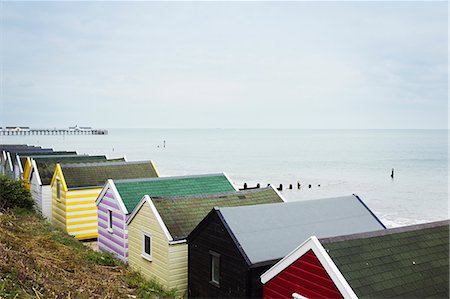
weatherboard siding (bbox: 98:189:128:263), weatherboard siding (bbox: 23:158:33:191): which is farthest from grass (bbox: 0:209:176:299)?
weatherboard siding (bbox: 23:158:33:191)

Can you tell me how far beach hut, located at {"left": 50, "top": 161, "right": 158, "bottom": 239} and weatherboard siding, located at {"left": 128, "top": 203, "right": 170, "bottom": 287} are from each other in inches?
321

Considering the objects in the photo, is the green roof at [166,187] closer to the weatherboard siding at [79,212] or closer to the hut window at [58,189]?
the weatherboard siding at [79,212]

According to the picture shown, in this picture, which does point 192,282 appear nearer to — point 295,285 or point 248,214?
point 248,214

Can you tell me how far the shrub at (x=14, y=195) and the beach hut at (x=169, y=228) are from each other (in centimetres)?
1067

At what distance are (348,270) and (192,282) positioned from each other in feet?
26.0

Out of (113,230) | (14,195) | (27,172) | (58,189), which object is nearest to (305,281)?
(113,230)

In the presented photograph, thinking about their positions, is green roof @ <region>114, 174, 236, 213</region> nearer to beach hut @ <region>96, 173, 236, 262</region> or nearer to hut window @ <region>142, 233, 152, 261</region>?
beach hut @ <region>96, 173, 236, 262</region>

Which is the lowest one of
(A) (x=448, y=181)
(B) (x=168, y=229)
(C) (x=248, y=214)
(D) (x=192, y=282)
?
(A) (x=448, y=181)

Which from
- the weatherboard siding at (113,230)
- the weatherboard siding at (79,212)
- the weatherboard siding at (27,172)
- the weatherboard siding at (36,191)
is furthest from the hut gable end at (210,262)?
the weatherboard siding at (27,172)

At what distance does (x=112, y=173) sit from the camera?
2850cm

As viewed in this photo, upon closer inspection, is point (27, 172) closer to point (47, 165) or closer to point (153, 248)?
point (47, 165)

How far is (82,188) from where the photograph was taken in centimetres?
2745

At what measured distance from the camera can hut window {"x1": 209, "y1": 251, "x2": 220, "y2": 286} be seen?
15.2 meters

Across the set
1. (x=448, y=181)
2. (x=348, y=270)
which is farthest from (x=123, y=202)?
(x=448, y=181)
